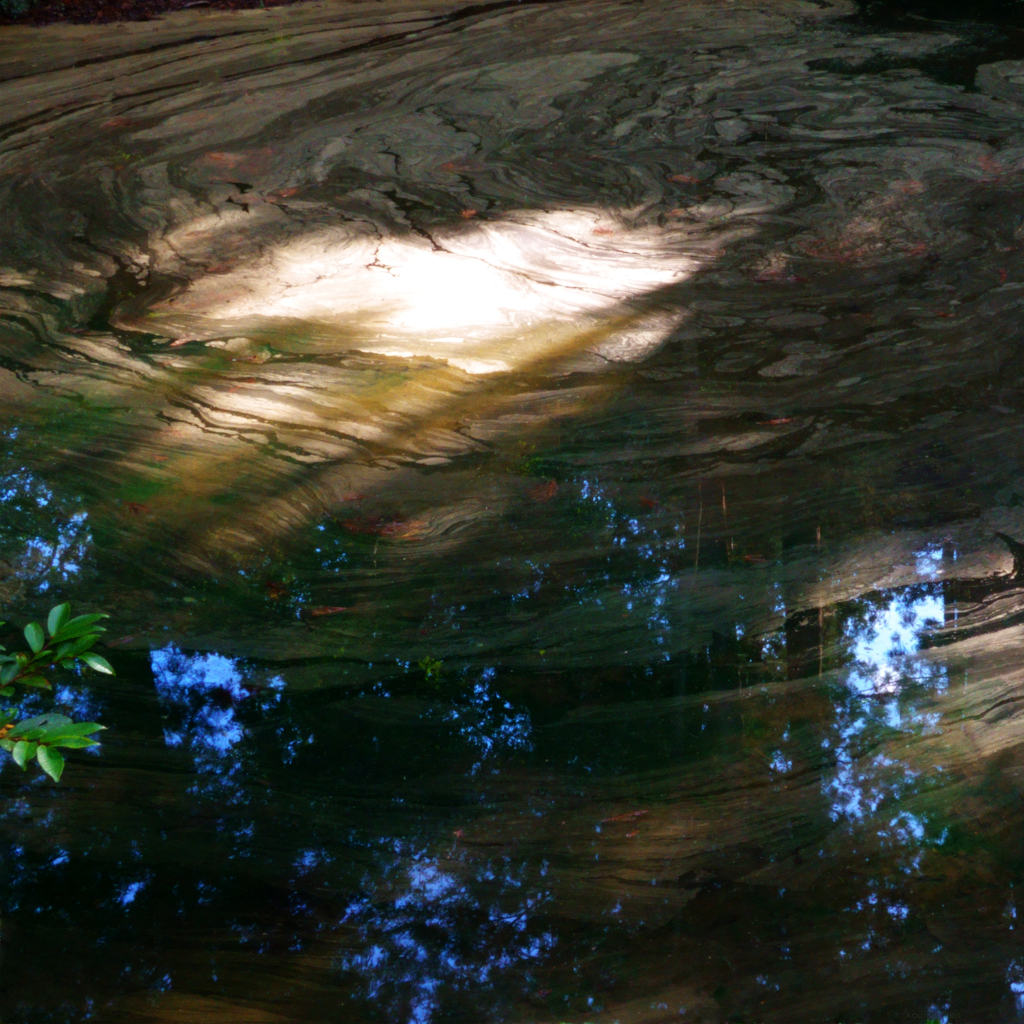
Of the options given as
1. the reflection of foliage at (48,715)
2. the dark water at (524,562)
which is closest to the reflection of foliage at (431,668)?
the dark water at (524,562)

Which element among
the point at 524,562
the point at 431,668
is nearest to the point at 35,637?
the point at 431,668

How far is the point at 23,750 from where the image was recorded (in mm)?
688

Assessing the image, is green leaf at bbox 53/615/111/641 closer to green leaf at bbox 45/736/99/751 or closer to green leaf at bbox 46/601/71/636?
green leaf at bbox 46/601/71/636

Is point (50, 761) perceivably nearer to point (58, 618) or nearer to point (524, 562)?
point (58, 618)

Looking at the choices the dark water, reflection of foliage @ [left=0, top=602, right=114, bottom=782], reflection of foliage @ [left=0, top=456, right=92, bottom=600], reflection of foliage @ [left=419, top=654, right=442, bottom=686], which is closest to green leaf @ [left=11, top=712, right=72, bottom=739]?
reflection of foliage @ [left=0, top=602, right=114, bottom=782]

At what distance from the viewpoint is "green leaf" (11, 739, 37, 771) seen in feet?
2.22

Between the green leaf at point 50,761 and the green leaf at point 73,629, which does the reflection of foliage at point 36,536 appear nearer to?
the green leaf at point 73,629

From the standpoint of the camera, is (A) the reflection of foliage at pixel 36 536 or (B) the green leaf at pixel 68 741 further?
(A) the reflection of foliage at pixel 36 536

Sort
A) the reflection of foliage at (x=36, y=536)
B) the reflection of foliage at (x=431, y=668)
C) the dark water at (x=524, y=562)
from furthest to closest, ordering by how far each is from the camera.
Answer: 1. the reflection of foliage at (x=36, y=536)
2. the reflection of foliage at (x=431, y=668)
3. the dark water at (x=524, y=562)

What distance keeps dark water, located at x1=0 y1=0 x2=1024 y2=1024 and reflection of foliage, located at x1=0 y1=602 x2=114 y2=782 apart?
392mm

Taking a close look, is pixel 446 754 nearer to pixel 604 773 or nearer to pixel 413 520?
pixel 604 773

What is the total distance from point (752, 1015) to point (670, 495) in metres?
0.87

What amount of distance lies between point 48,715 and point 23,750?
72mm

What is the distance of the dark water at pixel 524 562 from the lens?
3.38 ft
